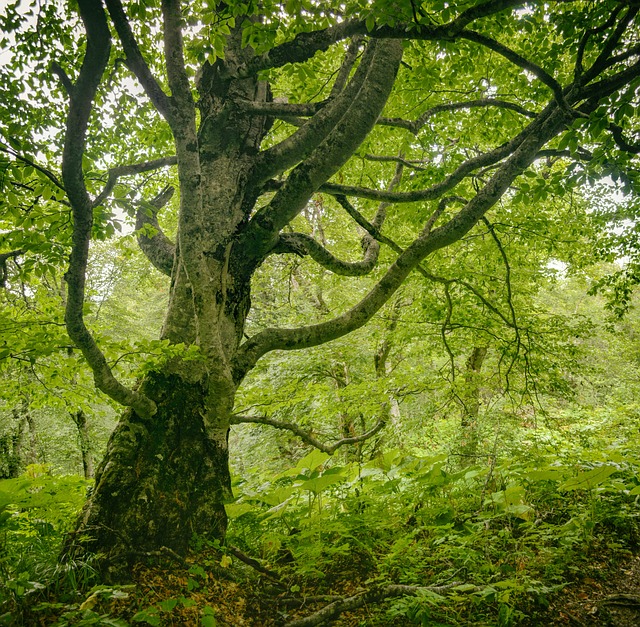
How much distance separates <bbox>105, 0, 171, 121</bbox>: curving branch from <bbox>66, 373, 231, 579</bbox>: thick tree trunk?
85.1 inches

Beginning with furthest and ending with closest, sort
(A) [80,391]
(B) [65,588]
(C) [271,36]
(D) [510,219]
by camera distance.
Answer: (D) [510,219] < (A) [80,391] < (C) [271,36] < (B) [65,588]

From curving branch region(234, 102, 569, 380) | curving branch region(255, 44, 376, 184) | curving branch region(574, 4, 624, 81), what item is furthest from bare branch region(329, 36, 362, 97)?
curving branch region(574, 4, 624, 81)

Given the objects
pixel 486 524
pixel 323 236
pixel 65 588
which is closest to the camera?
pixel 65 588

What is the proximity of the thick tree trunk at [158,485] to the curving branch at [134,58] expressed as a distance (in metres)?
2.16

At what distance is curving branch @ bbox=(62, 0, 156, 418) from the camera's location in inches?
74.9

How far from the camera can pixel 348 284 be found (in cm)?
1072

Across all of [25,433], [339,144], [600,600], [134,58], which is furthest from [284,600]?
[25,433]

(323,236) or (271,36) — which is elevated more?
(323,236)

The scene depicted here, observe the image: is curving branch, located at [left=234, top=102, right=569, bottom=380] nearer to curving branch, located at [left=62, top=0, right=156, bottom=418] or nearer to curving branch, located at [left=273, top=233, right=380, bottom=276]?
curving branch, located at [left=273, top=233, right=380, bottom=276]

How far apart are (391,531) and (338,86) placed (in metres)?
4.30

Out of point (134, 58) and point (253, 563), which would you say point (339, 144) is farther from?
point (253, 563)

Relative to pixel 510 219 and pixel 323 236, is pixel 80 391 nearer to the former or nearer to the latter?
pixel 323 236

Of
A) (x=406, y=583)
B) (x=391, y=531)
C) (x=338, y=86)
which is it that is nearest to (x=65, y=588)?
(x=406, y=583)

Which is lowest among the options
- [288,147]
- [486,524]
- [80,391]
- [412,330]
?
[486,524]
